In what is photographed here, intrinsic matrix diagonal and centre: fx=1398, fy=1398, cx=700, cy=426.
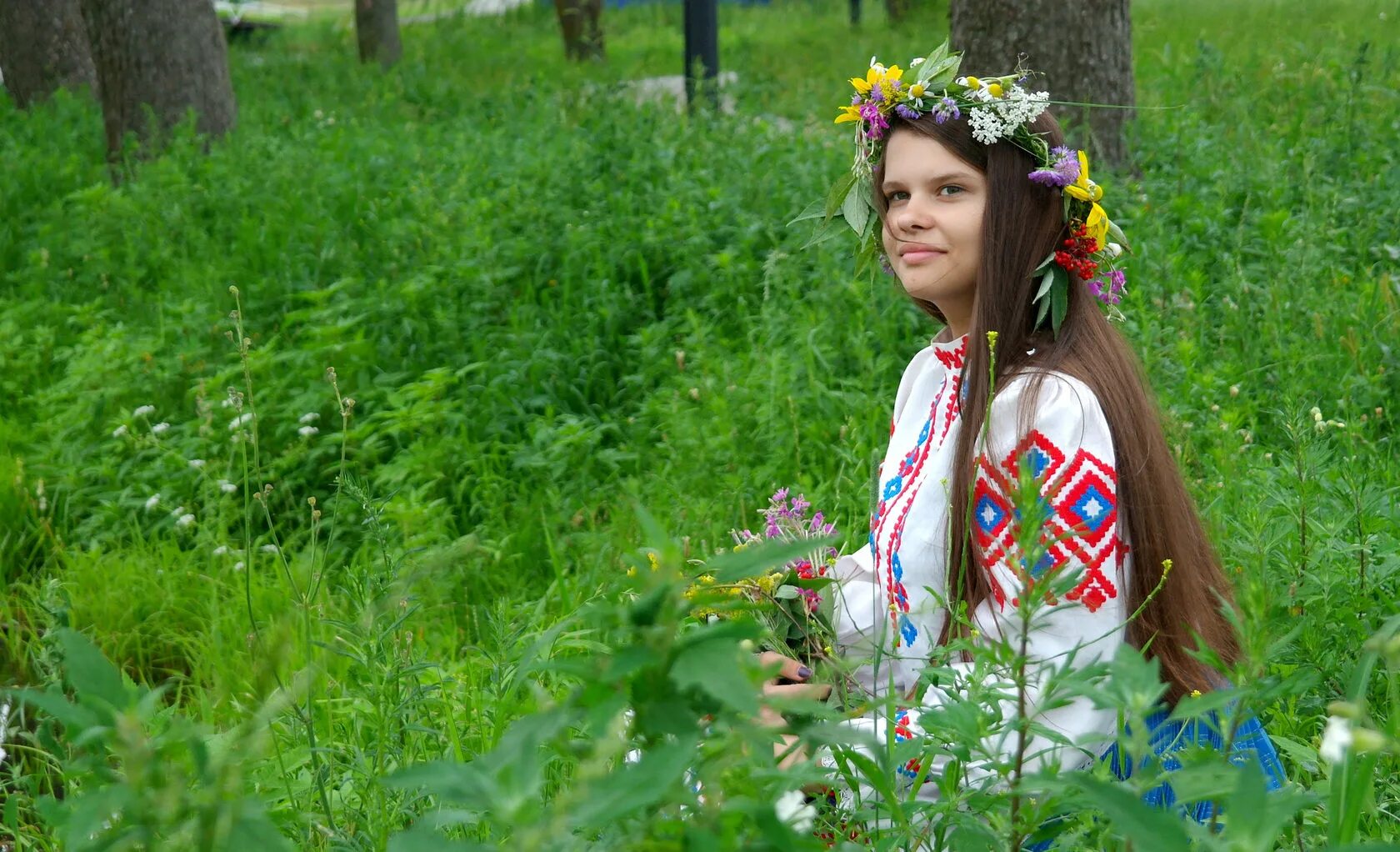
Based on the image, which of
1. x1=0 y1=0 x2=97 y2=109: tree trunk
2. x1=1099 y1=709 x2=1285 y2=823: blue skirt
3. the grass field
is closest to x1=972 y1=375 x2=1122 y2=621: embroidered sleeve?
x1=1099 y1=709 x2=1285 y2=823: blue skirt

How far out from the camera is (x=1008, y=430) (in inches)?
92.5

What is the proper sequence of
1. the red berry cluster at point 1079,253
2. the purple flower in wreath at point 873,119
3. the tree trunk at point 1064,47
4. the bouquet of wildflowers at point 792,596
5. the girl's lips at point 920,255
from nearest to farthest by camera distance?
the bouquet of wildflowers at point 792,596, the red berry cluster at point 1079,253, the girl's lips at point 920,255, the purple flower in wreath at point 873,119, the tree trunk at point 1064,47

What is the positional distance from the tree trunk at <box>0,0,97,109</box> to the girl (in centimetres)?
988

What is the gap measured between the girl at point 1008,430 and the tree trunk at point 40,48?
988 centimetres

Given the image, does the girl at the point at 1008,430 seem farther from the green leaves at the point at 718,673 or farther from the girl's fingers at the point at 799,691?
the green leaves at the point at 718,673

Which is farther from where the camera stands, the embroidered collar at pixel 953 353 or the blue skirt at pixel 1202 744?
the embroidered collar at pixel 953 353

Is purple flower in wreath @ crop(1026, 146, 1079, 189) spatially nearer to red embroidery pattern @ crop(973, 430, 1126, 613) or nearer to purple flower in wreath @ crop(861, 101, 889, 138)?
purple flower in wreath @ crop(861, 101, 889, 138)

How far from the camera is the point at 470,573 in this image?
4.14m

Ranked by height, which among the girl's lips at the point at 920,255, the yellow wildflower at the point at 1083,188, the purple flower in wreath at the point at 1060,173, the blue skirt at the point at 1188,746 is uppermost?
the purple flower in wreath at the point at 1060,173

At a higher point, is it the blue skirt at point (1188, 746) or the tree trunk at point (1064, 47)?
the tree trunk at point (1064, 47)

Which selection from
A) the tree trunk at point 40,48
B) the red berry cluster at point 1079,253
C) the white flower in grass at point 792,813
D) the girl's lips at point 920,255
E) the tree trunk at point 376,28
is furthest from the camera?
the tree trunk at point 376,28

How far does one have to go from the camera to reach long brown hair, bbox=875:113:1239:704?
235cm

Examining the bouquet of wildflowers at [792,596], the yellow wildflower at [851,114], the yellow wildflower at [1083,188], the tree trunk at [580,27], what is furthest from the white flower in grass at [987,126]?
the tree trunk at [580,27]

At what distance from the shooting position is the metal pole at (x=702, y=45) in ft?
26.5
